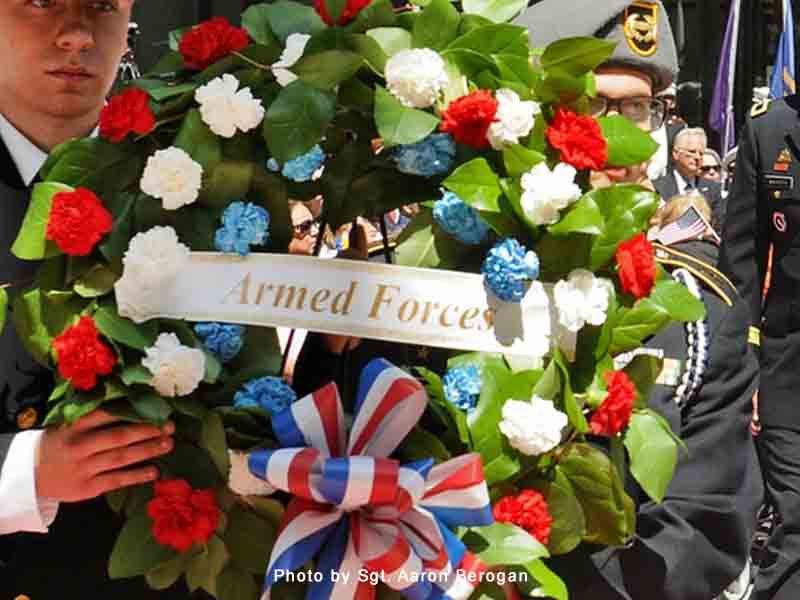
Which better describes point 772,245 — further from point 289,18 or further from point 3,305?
point 3,305

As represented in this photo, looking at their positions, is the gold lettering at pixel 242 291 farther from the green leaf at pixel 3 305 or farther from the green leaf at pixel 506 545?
the green leaf at pixel 506 545

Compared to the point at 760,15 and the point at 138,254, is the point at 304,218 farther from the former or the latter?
the point at 760,15

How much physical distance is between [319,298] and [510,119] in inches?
13.3

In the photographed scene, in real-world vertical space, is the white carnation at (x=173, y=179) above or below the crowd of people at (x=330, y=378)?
above

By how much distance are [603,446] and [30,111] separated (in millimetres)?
1018

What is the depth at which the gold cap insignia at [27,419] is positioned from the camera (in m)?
2.22

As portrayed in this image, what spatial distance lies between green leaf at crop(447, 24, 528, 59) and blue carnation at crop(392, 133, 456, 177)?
0.40 ft

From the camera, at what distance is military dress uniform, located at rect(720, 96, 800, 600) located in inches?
176

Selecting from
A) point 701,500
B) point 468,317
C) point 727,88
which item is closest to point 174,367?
point 468,317

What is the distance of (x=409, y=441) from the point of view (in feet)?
6.66

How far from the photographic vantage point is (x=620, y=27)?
2814mm

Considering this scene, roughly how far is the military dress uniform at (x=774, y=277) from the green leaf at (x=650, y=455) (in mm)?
2366

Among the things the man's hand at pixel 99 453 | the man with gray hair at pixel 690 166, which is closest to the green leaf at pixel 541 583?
the man's hand at pixel 99 453

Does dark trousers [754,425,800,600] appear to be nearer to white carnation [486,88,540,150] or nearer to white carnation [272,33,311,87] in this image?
white carnation [486,88,540,150]
